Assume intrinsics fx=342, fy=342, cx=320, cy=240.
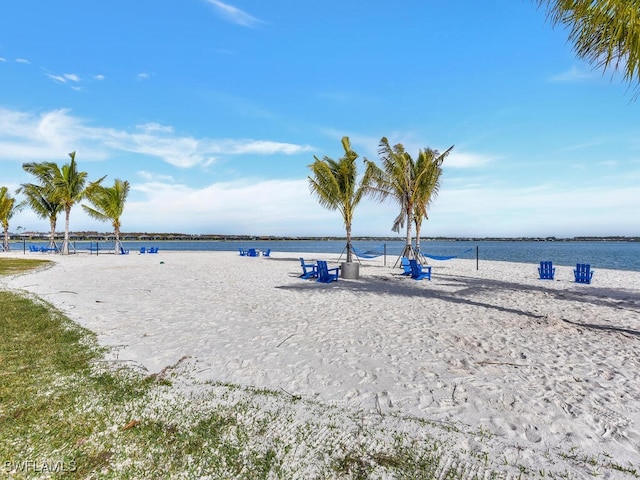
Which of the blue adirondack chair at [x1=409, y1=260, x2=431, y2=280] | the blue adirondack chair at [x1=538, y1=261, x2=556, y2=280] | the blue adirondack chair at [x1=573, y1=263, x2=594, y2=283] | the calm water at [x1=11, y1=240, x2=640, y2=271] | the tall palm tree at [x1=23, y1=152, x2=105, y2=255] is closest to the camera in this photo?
the blue adirondack chair at [x1=573, y1=263, x2=594, y2=283]

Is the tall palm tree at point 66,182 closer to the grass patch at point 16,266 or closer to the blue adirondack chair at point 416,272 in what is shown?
→ the grass patch at point 16,266

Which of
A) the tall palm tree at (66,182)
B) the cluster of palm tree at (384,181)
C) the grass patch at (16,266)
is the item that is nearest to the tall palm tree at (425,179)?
the cluster of palm tree at (384,181)

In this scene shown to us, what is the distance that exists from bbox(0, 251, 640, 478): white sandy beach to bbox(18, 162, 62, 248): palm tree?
24.0 metres

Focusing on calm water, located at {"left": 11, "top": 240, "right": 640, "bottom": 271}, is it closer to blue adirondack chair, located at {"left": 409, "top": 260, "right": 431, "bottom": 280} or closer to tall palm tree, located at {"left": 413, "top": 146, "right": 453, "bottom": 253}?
tall palm tree, located at {"left": 413, "top": 146, "right": 453, "bottom": 253}

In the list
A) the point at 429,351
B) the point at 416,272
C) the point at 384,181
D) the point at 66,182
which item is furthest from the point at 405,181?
the point at 66,182

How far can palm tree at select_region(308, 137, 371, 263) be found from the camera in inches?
725

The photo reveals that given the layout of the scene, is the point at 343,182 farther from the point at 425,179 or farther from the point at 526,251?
the point at 526,251

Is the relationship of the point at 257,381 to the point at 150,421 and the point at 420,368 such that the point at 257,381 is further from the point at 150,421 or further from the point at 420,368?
the point at 420,368

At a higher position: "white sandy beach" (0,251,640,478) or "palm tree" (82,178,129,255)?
"palm tree" (82,178,129,255)

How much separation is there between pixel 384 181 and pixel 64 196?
87.4 feet

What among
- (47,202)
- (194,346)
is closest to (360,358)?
(194,346)

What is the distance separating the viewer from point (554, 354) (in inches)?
202

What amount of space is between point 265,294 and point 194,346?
510 centimetres

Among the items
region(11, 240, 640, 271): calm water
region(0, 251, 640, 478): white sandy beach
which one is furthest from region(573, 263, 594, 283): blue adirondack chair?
region(11, 240, 640, 271): calm water
